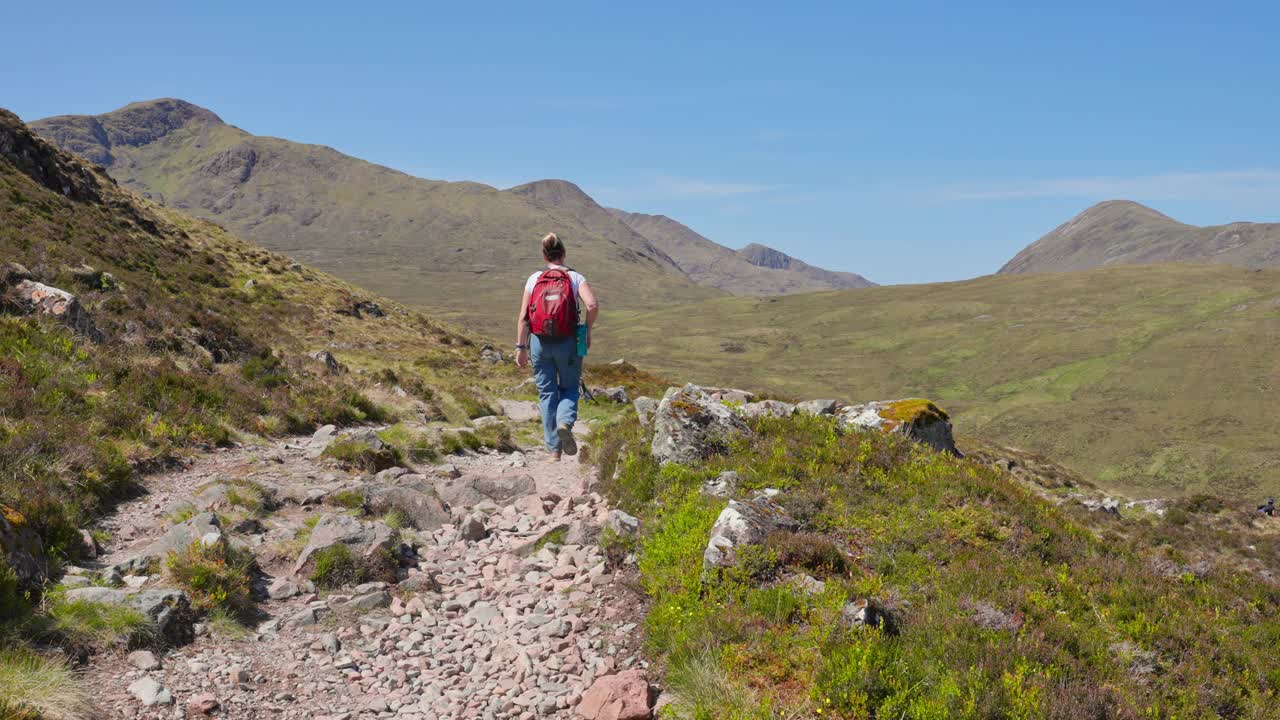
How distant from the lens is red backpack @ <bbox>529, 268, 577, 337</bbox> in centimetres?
1023

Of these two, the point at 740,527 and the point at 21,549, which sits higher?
the point at 740,527

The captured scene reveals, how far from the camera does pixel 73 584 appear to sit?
6488 millimetres

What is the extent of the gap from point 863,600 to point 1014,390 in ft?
496

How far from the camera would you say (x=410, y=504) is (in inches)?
396

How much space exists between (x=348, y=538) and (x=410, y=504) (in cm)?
195

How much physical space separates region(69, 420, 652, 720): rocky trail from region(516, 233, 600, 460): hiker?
1.50m

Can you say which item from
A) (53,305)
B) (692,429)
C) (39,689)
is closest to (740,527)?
(692,429)

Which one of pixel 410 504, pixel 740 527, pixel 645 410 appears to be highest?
pixel 645 410

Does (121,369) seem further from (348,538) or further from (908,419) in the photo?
(908,419)

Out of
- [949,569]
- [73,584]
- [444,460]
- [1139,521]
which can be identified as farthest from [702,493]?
[1139,521]

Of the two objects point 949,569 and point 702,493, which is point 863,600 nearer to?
point 949,569

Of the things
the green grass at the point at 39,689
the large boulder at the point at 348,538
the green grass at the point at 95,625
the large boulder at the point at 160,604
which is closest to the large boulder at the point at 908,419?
the large boulder at the point at 348,538

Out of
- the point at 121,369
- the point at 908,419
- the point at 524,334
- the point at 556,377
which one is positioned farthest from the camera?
the point at 908,419

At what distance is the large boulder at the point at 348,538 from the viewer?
7.86m
